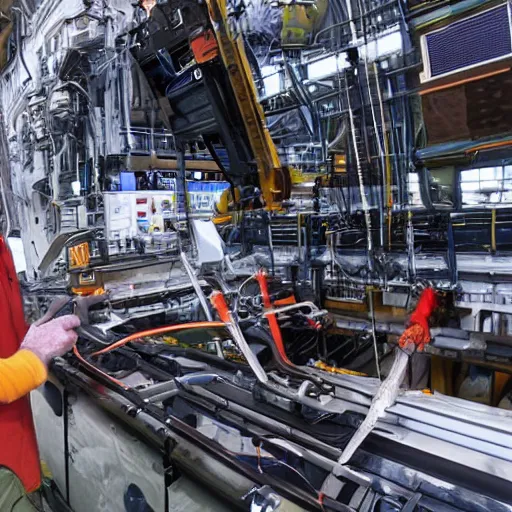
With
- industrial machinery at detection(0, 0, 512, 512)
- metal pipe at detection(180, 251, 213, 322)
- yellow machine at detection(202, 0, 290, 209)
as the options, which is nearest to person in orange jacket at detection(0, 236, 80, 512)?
industrial machinery at detection(0, 0, 512, 512)

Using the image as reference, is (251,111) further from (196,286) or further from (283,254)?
(196,286)

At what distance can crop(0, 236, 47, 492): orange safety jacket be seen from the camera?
124cm

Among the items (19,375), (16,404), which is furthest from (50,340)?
(16,404)

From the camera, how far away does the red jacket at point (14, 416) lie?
144 cm

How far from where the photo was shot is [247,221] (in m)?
1.79

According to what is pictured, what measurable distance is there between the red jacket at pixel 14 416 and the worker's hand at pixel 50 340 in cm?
11

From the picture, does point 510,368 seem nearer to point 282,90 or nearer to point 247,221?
point 247,221

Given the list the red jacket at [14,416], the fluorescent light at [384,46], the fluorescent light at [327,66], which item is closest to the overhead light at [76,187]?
the red jacket at [14,416]

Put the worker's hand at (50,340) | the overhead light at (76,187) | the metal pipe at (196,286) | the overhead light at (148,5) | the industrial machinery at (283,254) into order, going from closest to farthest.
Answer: the industrial machinery at (283,254)
the worker's hand at (50,340)
the overhead light at (148,5)
the metal pipe at (196,286)
the overhead light at (76,187)

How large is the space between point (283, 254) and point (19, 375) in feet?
3.25

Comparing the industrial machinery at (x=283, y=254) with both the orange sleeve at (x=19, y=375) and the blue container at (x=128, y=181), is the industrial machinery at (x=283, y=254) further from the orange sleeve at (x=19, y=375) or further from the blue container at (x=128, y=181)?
the orange sleeve at (x=19, y=375)

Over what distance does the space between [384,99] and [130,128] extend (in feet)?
3.78

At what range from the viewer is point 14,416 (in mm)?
1471

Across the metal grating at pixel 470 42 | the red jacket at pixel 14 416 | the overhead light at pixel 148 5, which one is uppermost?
the overhead light at pixel 148 5
